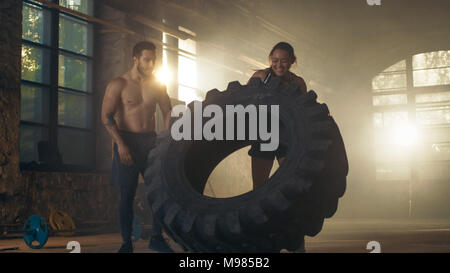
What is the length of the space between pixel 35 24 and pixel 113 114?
3277 millimetres

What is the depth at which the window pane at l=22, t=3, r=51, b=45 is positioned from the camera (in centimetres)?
631

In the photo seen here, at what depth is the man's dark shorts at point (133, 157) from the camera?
11.7 ft

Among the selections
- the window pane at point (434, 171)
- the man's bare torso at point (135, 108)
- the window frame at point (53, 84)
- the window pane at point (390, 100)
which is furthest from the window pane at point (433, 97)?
the man's bare torso at point (135, 108)

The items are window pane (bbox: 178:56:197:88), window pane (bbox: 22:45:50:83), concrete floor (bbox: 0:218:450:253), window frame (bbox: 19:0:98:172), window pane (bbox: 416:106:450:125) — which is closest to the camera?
concrete floor (bbox: 0:218:450:253)

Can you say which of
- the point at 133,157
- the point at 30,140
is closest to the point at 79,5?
the point at 30,140

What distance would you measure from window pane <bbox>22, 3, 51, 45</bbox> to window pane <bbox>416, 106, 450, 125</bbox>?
899 cm

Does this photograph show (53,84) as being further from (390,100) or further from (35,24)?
(390,100)

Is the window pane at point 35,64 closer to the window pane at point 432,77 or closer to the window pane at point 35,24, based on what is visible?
the window pane at point 35,24

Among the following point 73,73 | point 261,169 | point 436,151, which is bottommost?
point 261,169

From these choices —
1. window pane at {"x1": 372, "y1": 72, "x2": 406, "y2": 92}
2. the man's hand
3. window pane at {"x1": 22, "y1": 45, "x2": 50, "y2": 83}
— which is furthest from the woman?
window pane at {"x1": 372, "y1": 72, "x2": 406, "y2": 92}

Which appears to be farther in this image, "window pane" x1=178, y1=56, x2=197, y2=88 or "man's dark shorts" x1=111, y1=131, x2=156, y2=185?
"window pane" x1=178, y1=56, x2=197, y2=88

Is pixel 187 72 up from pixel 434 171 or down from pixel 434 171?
up

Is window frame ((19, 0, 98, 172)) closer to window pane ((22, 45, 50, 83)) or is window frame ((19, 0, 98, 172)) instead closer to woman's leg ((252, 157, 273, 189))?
window pane ((22, 45, 50, 83))

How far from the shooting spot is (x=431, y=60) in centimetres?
1324
